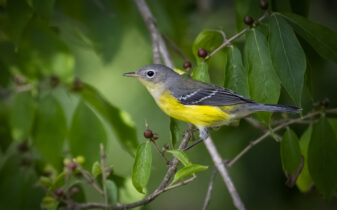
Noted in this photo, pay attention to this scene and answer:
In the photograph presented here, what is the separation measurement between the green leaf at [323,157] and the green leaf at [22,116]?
88.0 inches

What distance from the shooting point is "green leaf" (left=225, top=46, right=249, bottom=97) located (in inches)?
121

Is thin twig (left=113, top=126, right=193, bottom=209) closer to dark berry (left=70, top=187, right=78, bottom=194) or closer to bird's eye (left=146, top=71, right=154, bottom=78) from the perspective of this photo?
dark berry (left=70, top=187, right=78, bottom=194)

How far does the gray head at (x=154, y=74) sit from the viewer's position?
4008 mm

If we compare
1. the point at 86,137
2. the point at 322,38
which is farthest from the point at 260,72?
the point at 86,137

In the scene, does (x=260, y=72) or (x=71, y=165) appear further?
(x=71, y=165)

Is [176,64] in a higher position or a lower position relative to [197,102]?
higher

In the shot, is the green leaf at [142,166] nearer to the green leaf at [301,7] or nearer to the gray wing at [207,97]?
the gray wing at [207,97]

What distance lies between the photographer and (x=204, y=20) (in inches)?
255

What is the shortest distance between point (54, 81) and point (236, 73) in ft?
5.67

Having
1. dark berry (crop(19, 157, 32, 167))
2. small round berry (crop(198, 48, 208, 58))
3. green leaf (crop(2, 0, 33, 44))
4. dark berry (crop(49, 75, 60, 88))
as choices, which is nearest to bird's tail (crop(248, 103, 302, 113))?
small round berry (crop(198, 48, 208, 58))

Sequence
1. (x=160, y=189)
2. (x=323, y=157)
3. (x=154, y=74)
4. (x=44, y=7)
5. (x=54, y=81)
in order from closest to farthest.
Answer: (x=160, y=189), (x=323, y=157), (x=44, y=7), (x=54, y=81), (x=154, y=74)

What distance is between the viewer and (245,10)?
3.36 metres

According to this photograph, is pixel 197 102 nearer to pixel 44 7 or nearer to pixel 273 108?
pixel 273 108

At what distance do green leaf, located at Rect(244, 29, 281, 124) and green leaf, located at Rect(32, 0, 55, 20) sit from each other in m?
1.46
